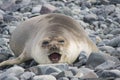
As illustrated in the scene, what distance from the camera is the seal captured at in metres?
6.45

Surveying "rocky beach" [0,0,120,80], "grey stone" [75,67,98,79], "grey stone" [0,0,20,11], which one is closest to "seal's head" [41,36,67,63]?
"rocky beach" [0,0,120,80]

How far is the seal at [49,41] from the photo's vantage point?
6.45 metres

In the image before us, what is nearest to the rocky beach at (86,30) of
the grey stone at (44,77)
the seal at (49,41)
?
the grey stone at (44,77)

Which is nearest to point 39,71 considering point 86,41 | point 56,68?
point 56,68

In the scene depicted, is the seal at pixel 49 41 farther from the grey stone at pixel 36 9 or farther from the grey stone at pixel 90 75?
the grey stone at pixel 36 9

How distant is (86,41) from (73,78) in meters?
1.98

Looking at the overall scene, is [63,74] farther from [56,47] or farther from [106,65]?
[56,47]

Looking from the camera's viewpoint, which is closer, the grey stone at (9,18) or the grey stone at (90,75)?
the grey stone at (90,75)

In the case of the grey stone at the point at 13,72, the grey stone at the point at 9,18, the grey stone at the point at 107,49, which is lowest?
the grey stone at the point at 9,18

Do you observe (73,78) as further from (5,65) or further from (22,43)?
(22,43)

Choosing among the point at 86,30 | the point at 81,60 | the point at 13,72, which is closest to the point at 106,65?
the point at 81,60

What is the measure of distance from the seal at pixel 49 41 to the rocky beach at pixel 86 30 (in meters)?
0.11

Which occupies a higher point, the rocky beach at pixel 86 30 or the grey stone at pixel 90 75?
the grey stone at pixel 90 75

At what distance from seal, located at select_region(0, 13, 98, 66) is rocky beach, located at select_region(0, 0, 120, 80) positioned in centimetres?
11
